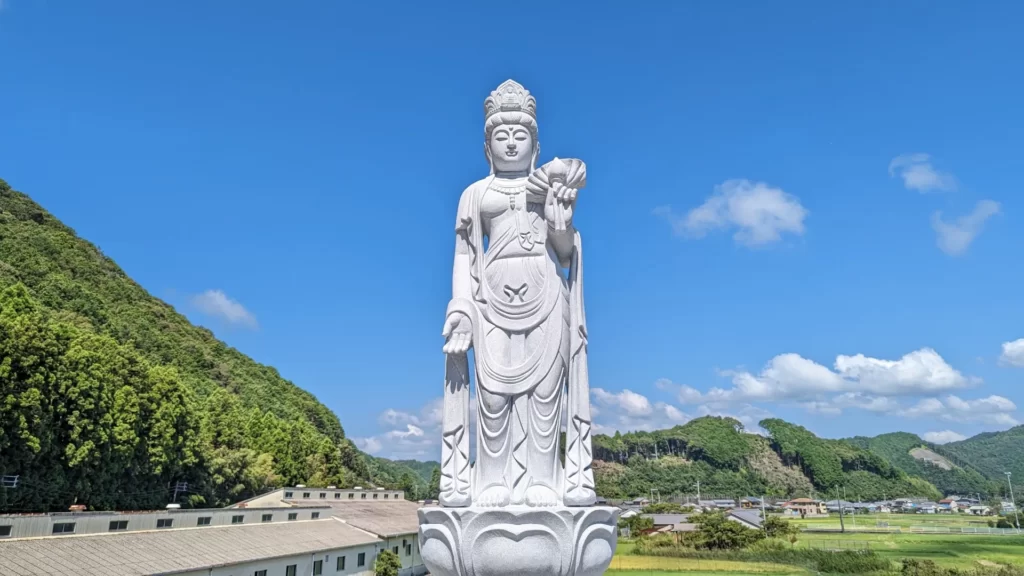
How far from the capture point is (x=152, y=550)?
12898 mm

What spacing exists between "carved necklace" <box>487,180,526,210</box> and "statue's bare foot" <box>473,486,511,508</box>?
230 centimetres

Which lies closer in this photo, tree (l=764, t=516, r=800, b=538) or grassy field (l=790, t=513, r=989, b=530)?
tree (l=764, t=516, r=800, b=538)

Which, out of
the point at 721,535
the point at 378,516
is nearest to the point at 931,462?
the point at 721,535

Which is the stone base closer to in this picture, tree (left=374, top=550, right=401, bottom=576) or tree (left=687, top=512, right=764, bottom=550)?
tree (left=374, top=550, right=401, bottom=576)

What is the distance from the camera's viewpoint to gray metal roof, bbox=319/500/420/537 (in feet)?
75.0

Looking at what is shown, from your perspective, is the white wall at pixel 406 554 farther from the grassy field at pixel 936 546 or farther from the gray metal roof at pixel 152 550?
the grassy field at pixel 936 546

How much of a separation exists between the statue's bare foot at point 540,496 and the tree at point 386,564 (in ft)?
55.1

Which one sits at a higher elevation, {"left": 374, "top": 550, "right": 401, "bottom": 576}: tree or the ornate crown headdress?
the ornate crown headdress

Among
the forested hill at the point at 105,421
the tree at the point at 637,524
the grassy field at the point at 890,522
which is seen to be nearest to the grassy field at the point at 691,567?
the tree at the point at 637,524

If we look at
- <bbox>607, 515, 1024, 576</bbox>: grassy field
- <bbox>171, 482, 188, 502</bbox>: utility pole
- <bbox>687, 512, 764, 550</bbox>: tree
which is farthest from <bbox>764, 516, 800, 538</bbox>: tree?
<bbox>171, 482, 188, 502</bbox>: utility pole

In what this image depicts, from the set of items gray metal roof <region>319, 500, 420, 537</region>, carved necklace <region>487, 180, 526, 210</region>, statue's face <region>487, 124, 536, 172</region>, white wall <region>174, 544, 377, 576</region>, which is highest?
statue's face <region>487, 124, 536, 172</region>

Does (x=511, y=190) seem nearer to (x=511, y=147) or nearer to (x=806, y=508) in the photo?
(x=511, y=147)

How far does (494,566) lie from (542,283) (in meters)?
2.18

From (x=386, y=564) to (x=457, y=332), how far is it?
55.6 feet
